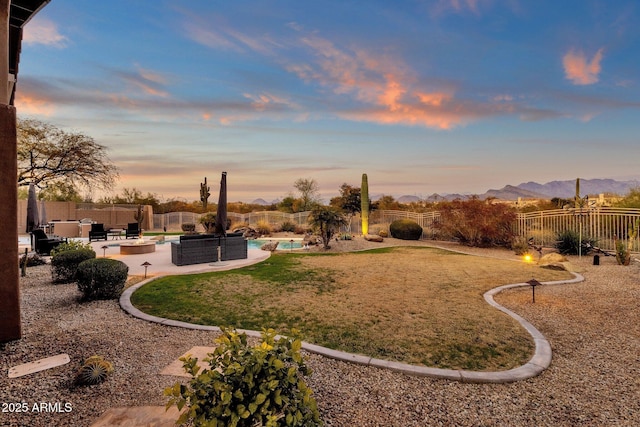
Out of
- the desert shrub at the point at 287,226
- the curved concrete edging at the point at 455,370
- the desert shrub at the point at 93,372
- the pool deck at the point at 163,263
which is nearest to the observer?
the desert shrub at the point at 93,372

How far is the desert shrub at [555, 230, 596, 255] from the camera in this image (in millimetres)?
11781

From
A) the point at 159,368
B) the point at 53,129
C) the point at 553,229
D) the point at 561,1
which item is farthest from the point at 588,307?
the point at 53,129

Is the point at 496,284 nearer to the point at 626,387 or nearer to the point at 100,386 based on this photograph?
the point at 626,387

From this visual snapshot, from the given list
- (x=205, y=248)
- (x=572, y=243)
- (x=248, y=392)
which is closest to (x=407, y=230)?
(x=572, y=243)

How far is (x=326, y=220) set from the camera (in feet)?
44.0

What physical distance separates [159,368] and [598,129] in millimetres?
19102

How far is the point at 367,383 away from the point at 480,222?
13.3m

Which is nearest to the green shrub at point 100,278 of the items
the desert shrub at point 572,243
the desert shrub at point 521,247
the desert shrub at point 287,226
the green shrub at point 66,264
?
the green shrub at point 66,264

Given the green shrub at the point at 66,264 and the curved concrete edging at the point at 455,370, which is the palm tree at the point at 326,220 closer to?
the green shrub at the point at 66,264

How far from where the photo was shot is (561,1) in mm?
9148

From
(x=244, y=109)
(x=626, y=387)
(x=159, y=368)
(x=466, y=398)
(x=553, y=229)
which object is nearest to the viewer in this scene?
(x=466, y=398)

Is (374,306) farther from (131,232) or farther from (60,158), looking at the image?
(60,158)

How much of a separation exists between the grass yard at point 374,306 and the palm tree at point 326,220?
3.97 m

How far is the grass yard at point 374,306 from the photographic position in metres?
3.91
